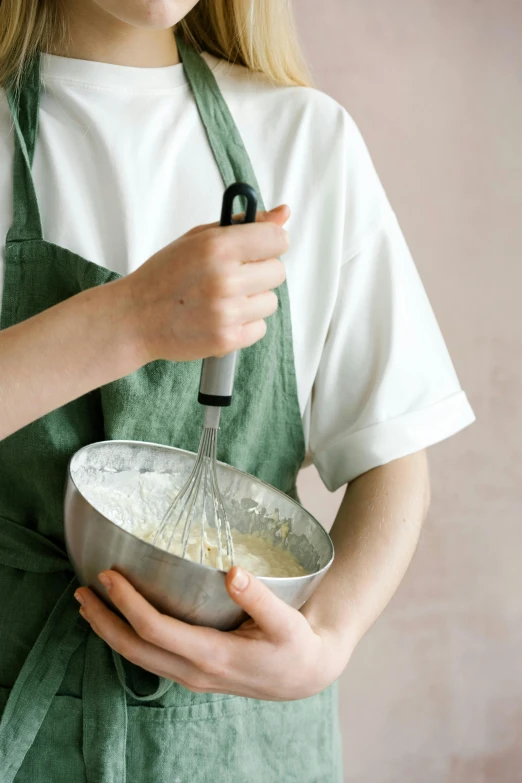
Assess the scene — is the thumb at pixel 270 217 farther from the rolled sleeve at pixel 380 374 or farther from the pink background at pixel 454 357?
the pink background at pixel 454 357

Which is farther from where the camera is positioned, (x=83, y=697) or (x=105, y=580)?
(x=83, y=697)

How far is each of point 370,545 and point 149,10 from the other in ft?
1.69

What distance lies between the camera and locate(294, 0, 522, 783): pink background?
129cm

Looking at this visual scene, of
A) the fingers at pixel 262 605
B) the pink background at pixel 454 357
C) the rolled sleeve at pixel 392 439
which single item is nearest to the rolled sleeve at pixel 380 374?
the rolled sleeve at pixel 392 439

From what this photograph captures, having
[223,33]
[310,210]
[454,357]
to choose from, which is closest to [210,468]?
[310,210]

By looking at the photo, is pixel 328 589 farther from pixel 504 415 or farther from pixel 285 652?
pixel 504 415

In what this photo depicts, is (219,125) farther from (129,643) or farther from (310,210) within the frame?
(129,643)

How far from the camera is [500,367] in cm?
140

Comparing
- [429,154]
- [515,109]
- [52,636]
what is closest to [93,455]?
[52,636]

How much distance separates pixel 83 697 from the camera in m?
0.76

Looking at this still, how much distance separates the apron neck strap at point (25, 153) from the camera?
78 cm

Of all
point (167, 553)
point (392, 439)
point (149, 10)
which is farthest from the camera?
point (392, 439)

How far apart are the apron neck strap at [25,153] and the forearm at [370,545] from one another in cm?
40

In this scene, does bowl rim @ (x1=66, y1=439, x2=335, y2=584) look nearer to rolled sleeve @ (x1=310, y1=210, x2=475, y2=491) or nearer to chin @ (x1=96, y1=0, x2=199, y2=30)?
rolled sleeve @ (x1=310, y1=210, x2=475, y2=491)
